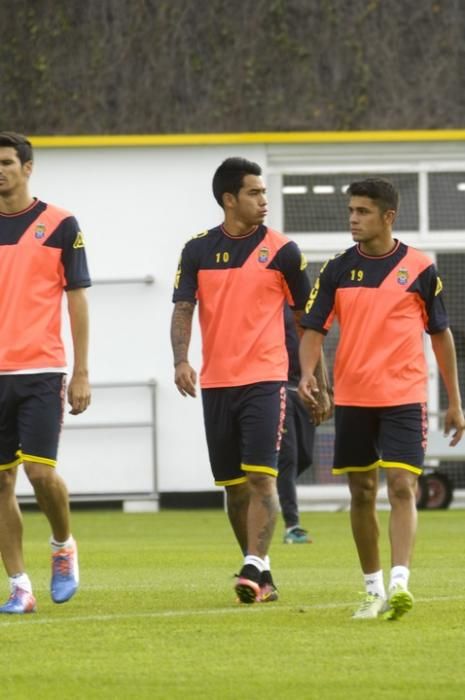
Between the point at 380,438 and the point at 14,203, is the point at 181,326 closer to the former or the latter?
the point at 14,203

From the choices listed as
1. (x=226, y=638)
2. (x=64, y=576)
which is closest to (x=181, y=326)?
(x=64, y=576)

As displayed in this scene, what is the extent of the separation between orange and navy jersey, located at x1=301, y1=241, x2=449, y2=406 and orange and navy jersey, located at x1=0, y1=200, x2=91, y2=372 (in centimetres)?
120

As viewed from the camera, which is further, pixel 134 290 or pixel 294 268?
pixel 134 290

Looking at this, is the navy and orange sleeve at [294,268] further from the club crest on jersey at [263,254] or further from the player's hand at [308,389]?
the player's hand at [308,389]

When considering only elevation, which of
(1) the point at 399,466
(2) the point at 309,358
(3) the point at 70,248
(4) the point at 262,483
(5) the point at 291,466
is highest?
(3) the point at 70,248

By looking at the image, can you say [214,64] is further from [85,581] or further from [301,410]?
[85,581]

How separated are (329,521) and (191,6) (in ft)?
20.9

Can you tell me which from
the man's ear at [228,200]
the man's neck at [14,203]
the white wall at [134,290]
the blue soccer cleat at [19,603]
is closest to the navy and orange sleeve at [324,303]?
the man's ear at [228,200]

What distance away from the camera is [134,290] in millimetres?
23172

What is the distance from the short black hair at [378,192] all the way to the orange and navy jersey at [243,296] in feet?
3.33

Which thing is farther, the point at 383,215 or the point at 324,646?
the point at 383,215

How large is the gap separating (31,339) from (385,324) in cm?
159

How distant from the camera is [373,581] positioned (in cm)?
912

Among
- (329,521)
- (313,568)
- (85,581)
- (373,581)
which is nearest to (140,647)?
(373,581)
